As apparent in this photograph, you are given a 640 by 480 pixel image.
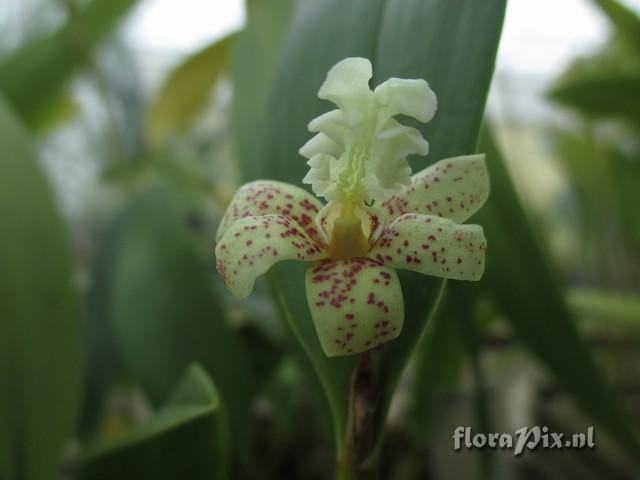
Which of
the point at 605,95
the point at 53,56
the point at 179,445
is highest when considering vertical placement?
the point at 53,56

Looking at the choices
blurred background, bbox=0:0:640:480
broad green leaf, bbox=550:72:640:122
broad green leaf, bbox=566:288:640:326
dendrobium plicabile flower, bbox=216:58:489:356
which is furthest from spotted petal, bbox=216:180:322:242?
broad green leaf, bbox=550:72:640:122

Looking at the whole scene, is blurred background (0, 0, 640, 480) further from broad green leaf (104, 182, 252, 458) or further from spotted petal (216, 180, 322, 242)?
spotted petal (216, 180, 322, 242)

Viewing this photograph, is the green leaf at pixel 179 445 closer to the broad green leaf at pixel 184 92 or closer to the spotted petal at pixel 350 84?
the spotted petal at pixel 350 84

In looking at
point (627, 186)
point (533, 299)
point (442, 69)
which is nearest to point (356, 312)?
point (442, 69)

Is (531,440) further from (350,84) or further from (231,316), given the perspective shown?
(231,316)

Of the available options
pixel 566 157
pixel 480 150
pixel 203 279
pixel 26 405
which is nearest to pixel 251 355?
pixel 203 279

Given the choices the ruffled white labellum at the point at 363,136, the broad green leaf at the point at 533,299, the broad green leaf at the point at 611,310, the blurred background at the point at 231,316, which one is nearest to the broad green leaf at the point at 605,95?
the blurred background at the point at 231,316

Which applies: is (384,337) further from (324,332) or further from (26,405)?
(26,405)
